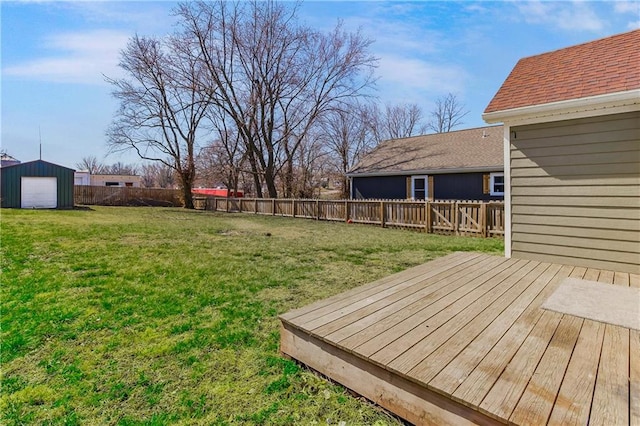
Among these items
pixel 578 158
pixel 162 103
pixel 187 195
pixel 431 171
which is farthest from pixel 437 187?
pixel 162 103

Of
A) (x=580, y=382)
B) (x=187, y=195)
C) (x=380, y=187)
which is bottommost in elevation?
(x=580, y=382)

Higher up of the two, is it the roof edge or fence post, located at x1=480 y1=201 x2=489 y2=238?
Answer: the roof edge

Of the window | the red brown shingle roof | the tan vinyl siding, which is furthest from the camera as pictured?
the window

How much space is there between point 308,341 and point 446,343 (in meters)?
0.90

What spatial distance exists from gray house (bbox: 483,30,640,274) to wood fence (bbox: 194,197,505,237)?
427 cm

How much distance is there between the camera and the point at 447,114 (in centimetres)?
3133

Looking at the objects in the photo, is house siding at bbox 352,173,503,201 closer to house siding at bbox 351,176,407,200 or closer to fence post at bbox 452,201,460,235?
house siding at bbox 351,176,407,200

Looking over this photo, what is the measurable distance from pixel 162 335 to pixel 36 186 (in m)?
19.1

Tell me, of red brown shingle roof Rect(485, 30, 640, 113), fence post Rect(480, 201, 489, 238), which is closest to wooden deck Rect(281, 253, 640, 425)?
red brown shingle roof Rect(485, 30, 640, 113)

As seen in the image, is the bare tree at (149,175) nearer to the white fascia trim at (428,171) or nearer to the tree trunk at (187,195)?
the tree trunk at (187,195)

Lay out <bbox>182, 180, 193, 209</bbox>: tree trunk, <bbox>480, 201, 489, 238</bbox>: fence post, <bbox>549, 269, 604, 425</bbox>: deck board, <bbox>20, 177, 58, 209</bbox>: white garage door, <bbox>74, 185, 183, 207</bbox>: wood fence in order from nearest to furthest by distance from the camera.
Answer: <bbox>549, 269, 604, 425</bbox>: deck board, <bbox>480, 201, 489, 238</bbox>: fence post, <bbox>20, 177, 58, 209</bbox>: white garage door, <bbox>74, 185, 183, 207</bbox>: wood fence, <bbox>182, 180, 193, 209</bbox>: tree trunk

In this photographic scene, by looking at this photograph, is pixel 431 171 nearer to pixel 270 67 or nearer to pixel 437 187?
pixel 437 187

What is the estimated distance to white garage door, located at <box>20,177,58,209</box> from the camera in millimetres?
15898

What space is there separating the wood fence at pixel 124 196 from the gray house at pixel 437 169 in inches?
616
